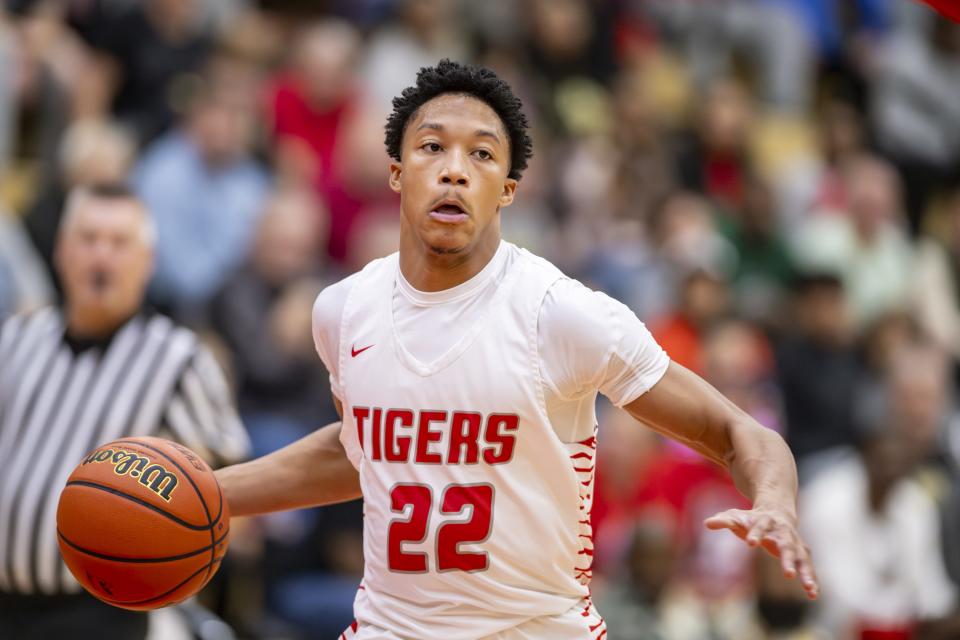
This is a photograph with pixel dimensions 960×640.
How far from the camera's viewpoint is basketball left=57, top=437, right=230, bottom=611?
4.55 metres

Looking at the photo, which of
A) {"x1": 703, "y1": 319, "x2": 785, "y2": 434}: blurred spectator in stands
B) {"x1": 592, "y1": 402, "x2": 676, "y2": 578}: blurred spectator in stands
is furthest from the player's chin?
{"x1": 703, "y1": 319, "x2": 785, "y2": 434}: blurred spectator in stands

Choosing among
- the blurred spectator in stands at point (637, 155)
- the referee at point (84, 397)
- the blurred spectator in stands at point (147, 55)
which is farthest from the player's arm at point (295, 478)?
the blurred spectator in stands at point (637, 155)

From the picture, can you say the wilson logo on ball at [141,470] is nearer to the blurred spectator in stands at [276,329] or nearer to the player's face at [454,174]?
the player's face at [454,174]

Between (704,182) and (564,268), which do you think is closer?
(564,268)

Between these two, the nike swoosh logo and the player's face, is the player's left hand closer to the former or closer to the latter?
the player's face

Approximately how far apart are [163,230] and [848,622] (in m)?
5.19

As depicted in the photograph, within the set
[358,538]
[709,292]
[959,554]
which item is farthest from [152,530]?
[709,292]

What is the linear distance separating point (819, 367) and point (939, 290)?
188 cm

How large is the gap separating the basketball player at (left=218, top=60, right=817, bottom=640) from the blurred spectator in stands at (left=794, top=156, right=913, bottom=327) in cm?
806

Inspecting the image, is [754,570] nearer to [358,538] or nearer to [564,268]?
[358,538]

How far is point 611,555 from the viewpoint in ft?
29.5

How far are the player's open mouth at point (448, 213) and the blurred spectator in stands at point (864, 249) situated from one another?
8.20 m

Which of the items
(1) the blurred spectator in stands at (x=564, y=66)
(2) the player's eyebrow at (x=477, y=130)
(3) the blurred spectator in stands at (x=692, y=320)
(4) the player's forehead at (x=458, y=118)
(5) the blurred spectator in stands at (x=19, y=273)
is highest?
(1) the blurred spectator in stands at (x=564, y=66)

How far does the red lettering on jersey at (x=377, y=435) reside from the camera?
451 centimetres
